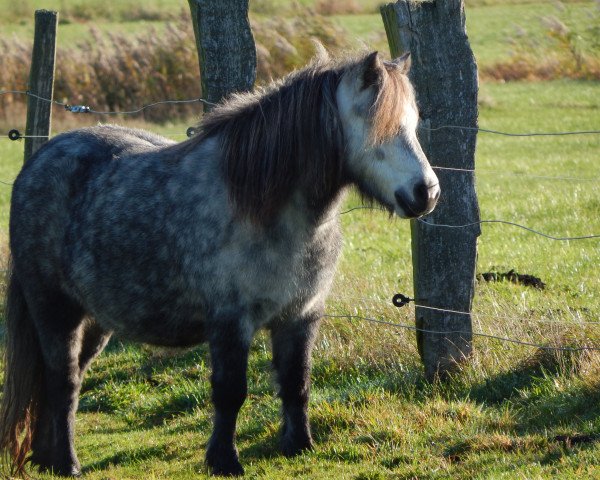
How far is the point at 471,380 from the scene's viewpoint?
18.1ft

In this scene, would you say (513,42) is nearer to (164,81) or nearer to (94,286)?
(164,81)

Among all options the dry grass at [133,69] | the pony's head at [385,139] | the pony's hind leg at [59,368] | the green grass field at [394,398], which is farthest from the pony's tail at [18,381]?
the dry grass at [133,69]

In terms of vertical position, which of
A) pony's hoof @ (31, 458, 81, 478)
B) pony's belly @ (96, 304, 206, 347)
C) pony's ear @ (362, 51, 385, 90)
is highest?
pony's ear @ (362, 51, 385, 90)

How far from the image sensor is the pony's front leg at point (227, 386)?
461 centimetres

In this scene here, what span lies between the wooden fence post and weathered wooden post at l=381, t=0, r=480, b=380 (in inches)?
125

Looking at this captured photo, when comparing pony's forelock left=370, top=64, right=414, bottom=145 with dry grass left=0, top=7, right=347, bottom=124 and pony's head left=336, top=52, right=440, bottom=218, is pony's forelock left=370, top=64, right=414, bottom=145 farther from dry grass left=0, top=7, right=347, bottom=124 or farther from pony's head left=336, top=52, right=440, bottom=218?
dry grass left=0, top=7, right=347, bottom=124

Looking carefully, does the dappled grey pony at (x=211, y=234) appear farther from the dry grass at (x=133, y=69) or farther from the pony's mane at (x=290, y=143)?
the dry grass at (x=133, y=69)

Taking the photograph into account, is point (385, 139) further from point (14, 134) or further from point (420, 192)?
point (14, 134)

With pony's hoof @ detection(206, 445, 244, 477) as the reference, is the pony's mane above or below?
above

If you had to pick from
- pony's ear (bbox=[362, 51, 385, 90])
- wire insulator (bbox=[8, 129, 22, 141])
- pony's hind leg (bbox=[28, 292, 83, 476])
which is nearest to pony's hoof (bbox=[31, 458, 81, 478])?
pony's hind leg (bbox=[28, 292, 83, 476])

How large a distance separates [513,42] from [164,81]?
13.1 m

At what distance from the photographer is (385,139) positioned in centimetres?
414

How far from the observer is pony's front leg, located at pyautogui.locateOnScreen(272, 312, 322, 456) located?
4.93 meters

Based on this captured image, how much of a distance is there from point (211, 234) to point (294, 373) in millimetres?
955
